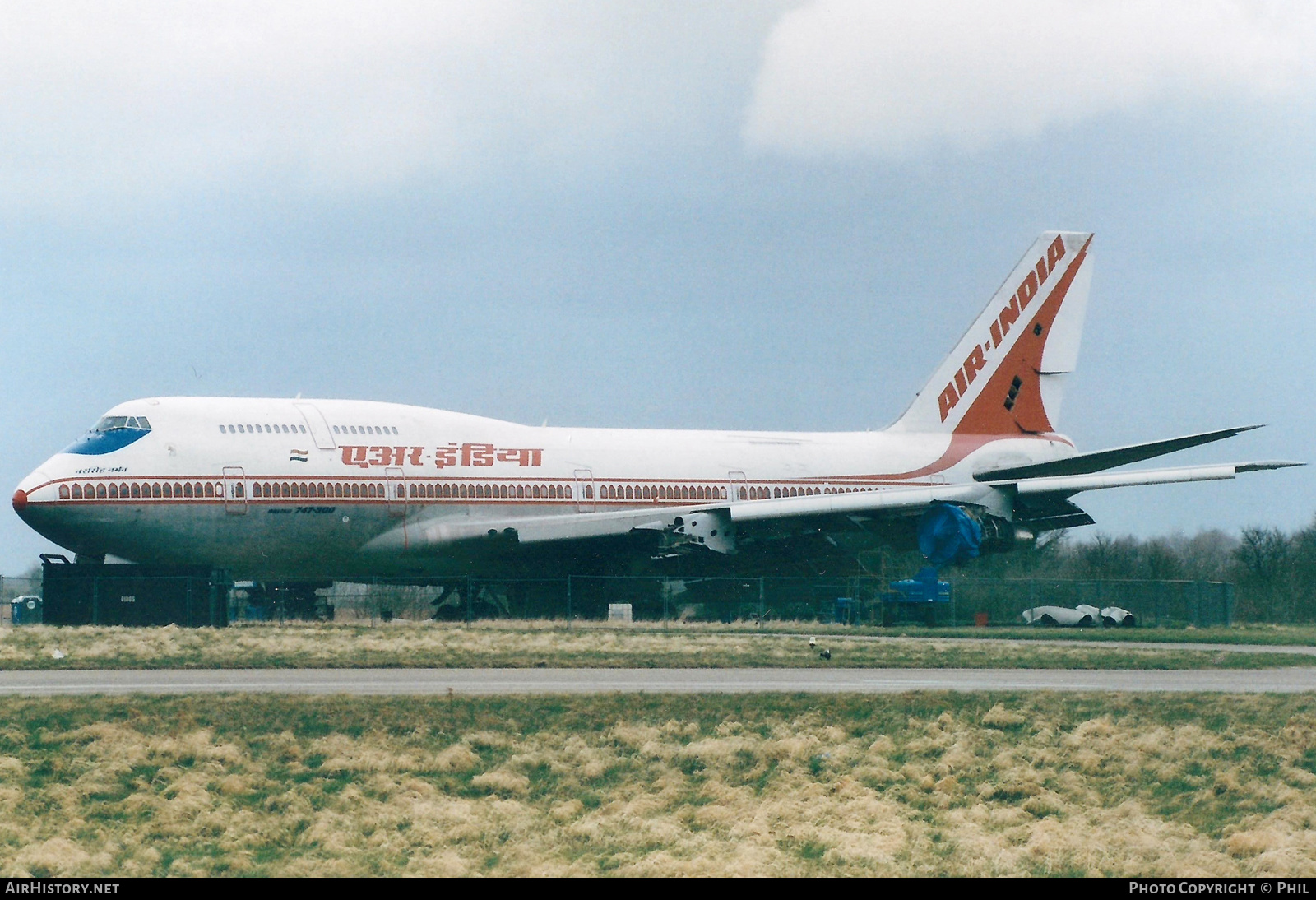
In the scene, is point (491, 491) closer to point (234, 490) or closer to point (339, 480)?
point (339, 480)

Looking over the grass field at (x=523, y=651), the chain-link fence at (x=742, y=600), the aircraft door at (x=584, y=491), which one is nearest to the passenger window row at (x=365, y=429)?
the chain-link fence at (x=742, y=600)

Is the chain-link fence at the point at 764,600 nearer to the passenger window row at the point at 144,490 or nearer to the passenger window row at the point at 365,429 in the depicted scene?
the passenger window row at the point at 365,429

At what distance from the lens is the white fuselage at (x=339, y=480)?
129ft

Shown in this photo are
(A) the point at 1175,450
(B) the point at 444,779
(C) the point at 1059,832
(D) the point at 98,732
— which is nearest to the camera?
(C) the point at 1059,832

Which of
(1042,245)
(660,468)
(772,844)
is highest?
(1042,245)

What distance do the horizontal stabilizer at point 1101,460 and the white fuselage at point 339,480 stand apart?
5485mm

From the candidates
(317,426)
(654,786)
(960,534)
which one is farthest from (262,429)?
(654,786)

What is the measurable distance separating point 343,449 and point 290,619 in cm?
678

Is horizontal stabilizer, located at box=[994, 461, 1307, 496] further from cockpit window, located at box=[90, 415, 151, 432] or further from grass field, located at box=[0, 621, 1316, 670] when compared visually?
cockpit window, located at box=[90, 415, 151, 432]

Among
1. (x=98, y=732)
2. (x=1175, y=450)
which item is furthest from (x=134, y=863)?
(x=1175, y=450)

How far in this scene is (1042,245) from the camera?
5475cm

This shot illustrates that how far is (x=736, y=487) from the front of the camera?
48031 millimetres

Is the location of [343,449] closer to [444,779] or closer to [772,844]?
[444,779]

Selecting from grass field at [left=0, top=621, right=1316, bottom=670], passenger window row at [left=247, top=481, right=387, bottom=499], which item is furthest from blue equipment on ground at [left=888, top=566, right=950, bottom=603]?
passenger window row at [left=247, top=481, right=387, bottom=499]
